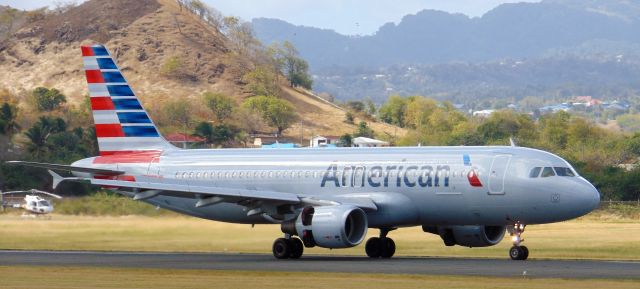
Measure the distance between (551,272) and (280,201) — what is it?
11.5 m

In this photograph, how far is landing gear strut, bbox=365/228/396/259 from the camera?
4656cm

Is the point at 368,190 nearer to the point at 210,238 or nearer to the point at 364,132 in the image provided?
the point at 210,238

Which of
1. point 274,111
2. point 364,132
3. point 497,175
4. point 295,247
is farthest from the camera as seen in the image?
point 274,111

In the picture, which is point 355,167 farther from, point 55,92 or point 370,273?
point 55,92

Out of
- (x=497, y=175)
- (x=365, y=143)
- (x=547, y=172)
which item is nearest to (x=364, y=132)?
(x=365, y=143)

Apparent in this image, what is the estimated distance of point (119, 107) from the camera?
174 feet

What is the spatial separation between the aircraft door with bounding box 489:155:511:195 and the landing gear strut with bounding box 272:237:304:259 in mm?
6792

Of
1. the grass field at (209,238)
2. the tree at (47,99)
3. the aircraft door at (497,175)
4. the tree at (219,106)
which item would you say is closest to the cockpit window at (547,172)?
the aircraft door at (497,175)

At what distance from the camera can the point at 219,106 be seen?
172875 mm

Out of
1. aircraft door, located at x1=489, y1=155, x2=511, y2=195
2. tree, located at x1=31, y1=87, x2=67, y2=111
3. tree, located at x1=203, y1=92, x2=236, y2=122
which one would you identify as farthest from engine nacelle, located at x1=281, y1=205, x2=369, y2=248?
tree, located at x1=31, y1=87, x2=67, y2=111

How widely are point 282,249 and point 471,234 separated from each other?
653 centimetres

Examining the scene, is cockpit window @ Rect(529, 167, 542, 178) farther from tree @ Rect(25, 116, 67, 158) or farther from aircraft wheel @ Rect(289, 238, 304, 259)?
tree @ Rect(25, 116, 67, 158)

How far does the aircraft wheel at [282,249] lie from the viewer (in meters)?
45.1

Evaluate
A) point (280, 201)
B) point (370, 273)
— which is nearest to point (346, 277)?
point (370, 273)
